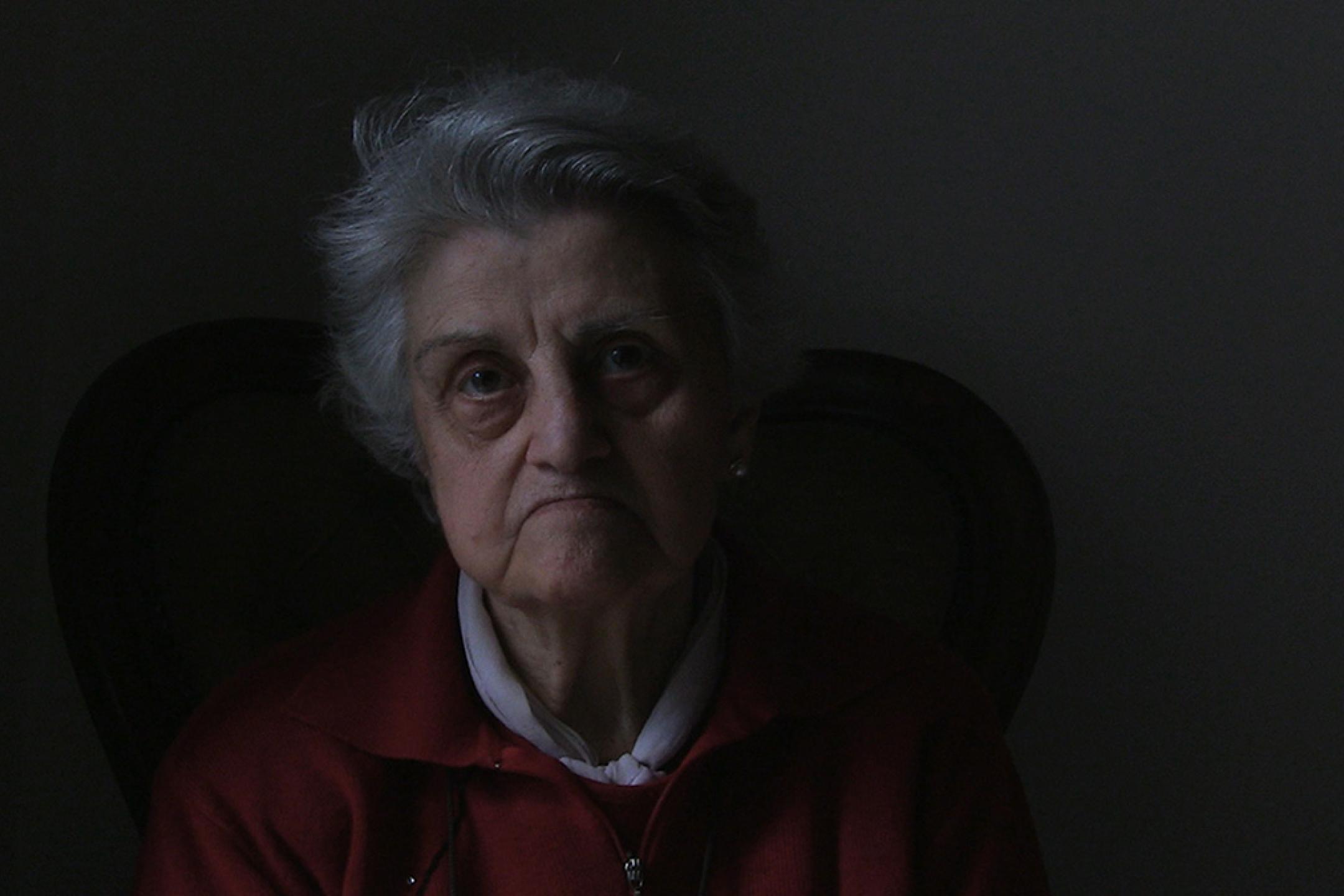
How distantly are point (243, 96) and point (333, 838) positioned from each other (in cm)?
86

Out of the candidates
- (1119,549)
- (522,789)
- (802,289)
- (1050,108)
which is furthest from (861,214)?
(522,789)

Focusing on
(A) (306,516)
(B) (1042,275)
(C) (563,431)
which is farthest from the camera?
(B) (1042,275)

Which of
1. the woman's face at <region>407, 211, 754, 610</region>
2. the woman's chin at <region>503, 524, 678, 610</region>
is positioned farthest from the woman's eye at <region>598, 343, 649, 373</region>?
the woman's chin at <region>503, 524, 678, 610</region>

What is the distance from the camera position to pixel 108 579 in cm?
128

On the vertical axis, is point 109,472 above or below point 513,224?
below

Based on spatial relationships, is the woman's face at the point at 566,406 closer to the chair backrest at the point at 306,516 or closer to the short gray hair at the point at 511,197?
the short gray hair at the point at 511,197

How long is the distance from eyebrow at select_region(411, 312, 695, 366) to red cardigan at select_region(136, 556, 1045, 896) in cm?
26

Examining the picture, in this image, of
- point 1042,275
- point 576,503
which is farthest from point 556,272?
point 1042,275

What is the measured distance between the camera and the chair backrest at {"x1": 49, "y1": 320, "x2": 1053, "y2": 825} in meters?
1.29

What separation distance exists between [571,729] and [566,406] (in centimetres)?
31

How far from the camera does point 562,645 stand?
1182mm

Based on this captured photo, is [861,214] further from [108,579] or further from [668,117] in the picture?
[108,579]

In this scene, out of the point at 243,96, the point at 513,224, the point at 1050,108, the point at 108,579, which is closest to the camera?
the point at 513,224

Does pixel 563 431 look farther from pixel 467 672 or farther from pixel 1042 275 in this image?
pixel 1042 275
